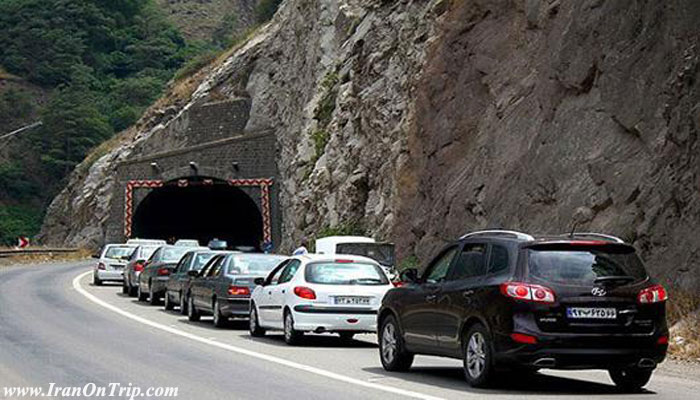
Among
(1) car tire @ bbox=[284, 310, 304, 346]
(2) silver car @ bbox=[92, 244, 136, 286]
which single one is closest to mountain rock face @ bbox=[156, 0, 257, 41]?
(2) silver car @ bbox=[92, 244, 136, 286]

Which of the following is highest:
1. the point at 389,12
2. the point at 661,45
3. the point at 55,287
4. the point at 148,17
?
the point at 148,17

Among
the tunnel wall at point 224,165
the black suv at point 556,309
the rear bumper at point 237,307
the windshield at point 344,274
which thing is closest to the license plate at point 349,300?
the windshield at point 344,274

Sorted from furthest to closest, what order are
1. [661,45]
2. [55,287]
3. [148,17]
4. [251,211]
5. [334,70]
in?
[148,17]
[251,211]
[334,70]
[55,287]
[661,45]

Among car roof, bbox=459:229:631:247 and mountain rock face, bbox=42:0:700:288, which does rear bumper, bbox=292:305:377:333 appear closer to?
mountain rock face, bbox=42:0:700:288

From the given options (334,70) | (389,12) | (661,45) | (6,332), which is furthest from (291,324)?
(334,70)

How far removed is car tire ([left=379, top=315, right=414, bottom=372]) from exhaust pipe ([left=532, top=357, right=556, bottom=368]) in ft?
9.46

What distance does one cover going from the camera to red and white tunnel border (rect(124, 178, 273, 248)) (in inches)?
2608

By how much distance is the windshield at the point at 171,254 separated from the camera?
33.9m

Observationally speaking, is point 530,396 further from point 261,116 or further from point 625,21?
point 261,116

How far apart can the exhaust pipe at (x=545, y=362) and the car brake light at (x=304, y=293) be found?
7431 mm

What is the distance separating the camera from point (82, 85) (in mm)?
133500

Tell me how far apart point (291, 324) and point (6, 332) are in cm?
551

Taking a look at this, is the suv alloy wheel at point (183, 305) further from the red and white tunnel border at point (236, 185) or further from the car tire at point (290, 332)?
the red and white tunnel border at point (236, 185)

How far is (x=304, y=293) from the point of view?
67.2 ft
